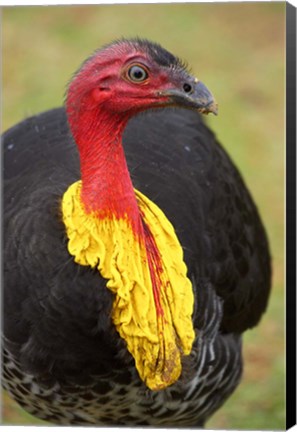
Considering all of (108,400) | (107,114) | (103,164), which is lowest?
(108,400)

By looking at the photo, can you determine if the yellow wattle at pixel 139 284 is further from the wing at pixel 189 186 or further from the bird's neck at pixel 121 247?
the wing at pixel 189 186

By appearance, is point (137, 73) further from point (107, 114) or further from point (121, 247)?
point (121, 247)

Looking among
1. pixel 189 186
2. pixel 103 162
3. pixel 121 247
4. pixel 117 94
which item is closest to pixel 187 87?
pixel 117 94

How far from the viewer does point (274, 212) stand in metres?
4.79

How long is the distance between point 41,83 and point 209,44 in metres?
0.77

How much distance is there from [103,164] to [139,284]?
11.6 inches

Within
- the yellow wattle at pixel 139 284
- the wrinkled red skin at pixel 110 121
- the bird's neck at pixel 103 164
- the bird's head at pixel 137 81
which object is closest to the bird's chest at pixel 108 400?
the yellow wattle at pixel 139 284

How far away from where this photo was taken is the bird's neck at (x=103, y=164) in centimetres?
254

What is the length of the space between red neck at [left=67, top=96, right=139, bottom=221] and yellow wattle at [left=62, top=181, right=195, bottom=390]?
0.03 metres

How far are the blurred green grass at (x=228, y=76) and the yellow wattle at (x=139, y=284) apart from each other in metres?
0.80

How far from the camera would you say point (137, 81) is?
2.49m

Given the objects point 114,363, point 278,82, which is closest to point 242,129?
point 278,82

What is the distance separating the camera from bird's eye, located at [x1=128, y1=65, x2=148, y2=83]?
2484 mm

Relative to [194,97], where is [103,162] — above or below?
below
